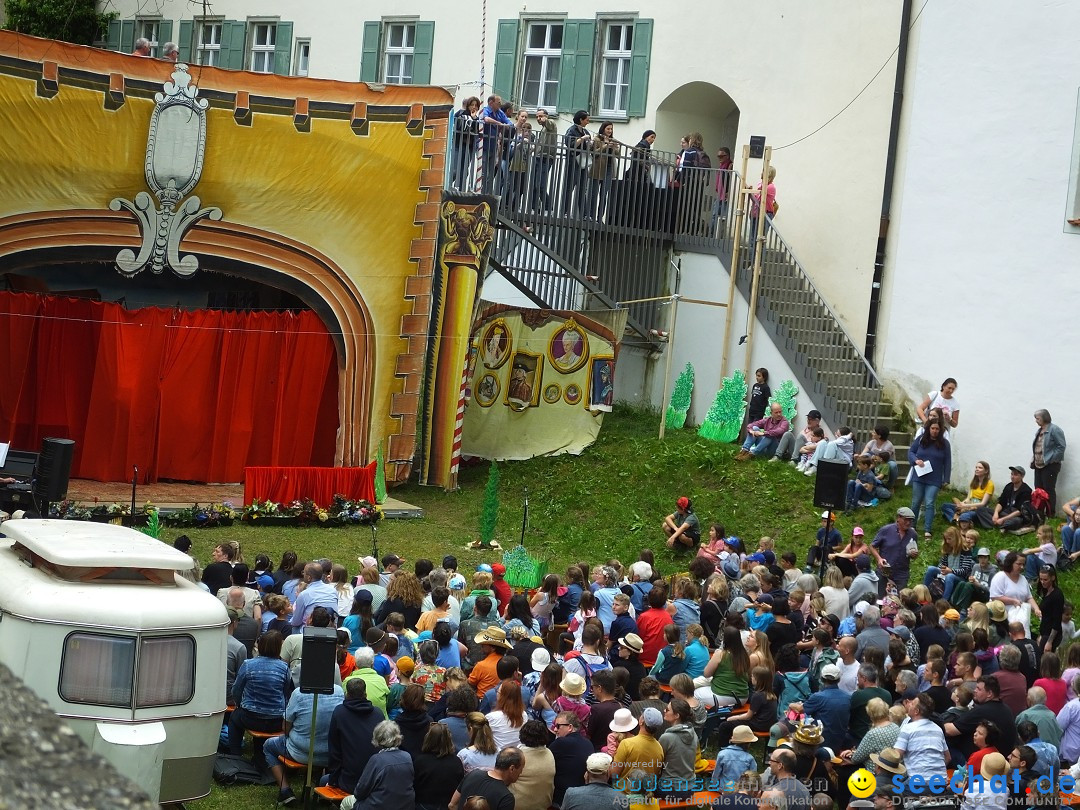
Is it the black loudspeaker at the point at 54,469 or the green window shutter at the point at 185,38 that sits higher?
the green window shutter at the point at 185,38

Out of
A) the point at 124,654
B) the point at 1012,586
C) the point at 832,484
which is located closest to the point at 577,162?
the point at 832,484

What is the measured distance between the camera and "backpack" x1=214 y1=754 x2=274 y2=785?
33.3 feet

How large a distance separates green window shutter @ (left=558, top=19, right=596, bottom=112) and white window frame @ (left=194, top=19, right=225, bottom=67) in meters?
8.14

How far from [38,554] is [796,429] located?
13410 millimetres

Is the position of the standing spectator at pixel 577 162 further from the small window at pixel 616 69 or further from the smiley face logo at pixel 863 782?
the smiley face logo at pixel 863 782

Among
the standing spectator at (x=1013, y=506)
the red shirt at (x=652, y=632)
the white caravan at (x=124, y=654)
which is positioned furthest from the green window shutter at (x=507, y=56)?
the white caravan at (x=124, y=654)

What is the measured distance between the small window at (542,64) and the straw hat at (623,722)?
17.9m

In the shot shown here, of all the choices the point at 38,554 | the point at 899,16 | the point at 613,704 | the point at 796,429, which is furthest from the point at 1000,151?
the point at 38,554

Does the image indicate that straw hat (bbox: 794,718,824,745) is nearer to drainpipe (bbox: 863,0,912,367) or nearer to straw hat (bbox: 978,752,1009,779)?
straw hat (bbox: 978,752,1009,779)

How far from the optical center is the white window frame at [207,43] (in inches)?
1166

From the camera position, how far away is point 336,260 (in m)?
20.7

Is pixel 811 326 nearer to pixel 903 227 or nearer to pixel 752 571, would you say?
pixel 903 227

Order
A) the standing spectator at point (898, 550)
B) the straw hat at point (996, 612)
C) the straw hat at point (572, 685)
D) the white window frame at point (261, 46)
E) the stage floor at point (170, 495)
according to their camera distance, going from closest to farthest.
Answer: the straw hat at point (572, 685) → the straw hat at point (996, 612) → the standing spectator at point (898, 550) → the stage floor at point (170, 495) → the white window frame at point (261, 46)

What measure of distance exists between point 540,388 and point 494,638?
11.6m
